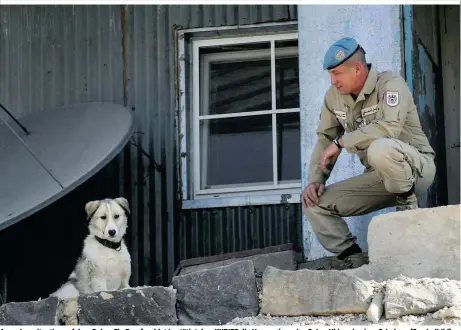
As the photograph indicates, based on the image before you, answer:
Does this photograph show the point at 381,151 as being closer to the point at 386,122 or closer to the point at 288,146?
the point at 386,122

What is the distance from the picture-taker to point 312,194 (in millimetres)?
6648

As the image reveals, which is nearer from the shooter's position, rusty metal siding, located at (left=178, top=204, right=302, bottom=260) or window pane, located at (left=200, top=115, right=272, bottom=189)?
rusty metal siding, located at (left=178, top=204, right=302, bottom=260)

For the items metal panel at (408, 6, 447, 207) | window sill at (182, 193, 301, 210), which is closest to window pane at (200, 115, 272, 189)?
window sill at (182, 193, 301, 210)

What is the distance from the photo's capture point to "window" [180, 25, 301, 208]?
8672 mm

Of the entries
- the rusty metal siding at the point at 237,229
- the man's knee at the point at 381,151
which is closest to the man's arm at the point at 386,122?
the man's knee at the point at 381,151

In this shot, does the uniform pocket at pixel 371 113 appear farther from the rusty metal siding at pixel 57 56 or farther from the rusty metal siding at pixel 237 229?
the rusty metal siding at pixel 57 56

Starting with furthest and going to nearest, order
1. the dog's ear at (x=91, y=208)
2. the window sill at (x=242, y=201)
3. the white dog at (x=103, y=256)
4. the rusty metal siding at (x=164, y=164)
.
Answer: the rusty metal siding at (x=164, y=164) → the window sill at (x=242, y=201) → the dog's ear at (x=91, y=208) → the white dog at (x=103, y=256)

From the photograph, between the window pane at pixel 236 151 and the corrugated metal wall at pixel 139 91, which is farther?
the window pane at pixel 236 151

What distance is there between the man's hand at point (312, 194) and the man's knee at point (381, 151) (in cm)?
61

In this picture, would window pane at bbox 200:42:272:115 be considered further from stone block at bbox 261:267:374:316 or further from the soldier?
stone block at bbox 261:267:374:316

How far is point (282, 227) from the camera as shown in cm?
834

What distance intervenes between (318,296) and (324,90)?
225 centimetres

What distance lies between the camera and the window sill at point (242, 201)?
8.32 metres

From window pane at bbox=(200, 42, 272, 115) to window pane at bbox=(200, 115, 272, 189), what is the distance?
0.13 meters
